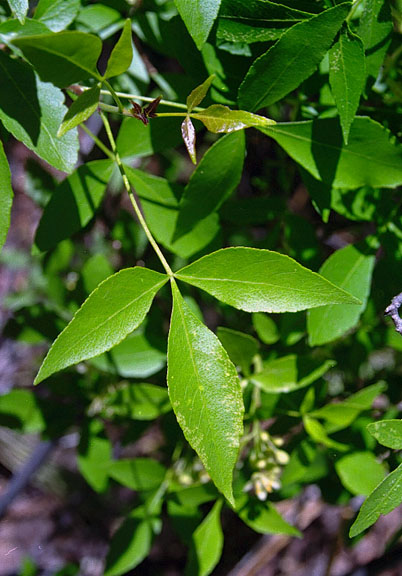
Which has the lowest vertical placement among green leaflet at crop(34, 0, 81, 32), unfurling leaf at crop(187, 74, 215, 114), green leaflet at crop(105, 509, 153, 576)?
green leaflet at crop(105, 509, 153, 576)

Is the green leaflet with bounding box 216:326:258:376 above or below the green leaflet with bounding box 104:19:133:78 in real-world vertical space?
below

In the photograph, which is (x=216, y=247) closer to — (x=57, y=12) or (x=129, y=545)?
(x=57, y=12)

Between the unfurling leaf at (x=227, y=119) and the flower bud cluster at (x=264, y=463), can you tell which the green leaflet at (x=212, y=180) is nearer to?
the unfurling leaf at (x=227, y=119)

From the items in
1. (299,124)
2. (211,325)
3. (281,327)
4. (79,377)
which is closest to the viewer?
(299,124)

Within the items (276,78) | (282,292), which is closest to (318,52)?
(276,78)

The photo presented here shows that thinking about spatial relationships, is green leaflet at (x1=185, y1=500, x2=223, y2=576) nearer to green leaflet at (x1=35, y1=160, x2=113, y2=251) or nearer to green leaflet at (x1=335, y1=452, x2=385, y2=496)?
green leaflet at (x1=335, y1=452, x2=385, y2=496)

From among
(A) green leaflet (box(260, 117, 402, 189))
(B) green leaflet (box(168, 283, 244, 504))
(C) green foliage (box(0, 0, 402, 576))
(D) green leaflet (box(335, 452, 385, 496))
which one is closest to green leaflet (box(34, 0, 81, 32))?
(C) green foliage (box(0, 0, 402, 576))

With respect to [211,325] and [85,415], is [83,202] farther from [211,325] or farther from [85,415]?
[211,325]
